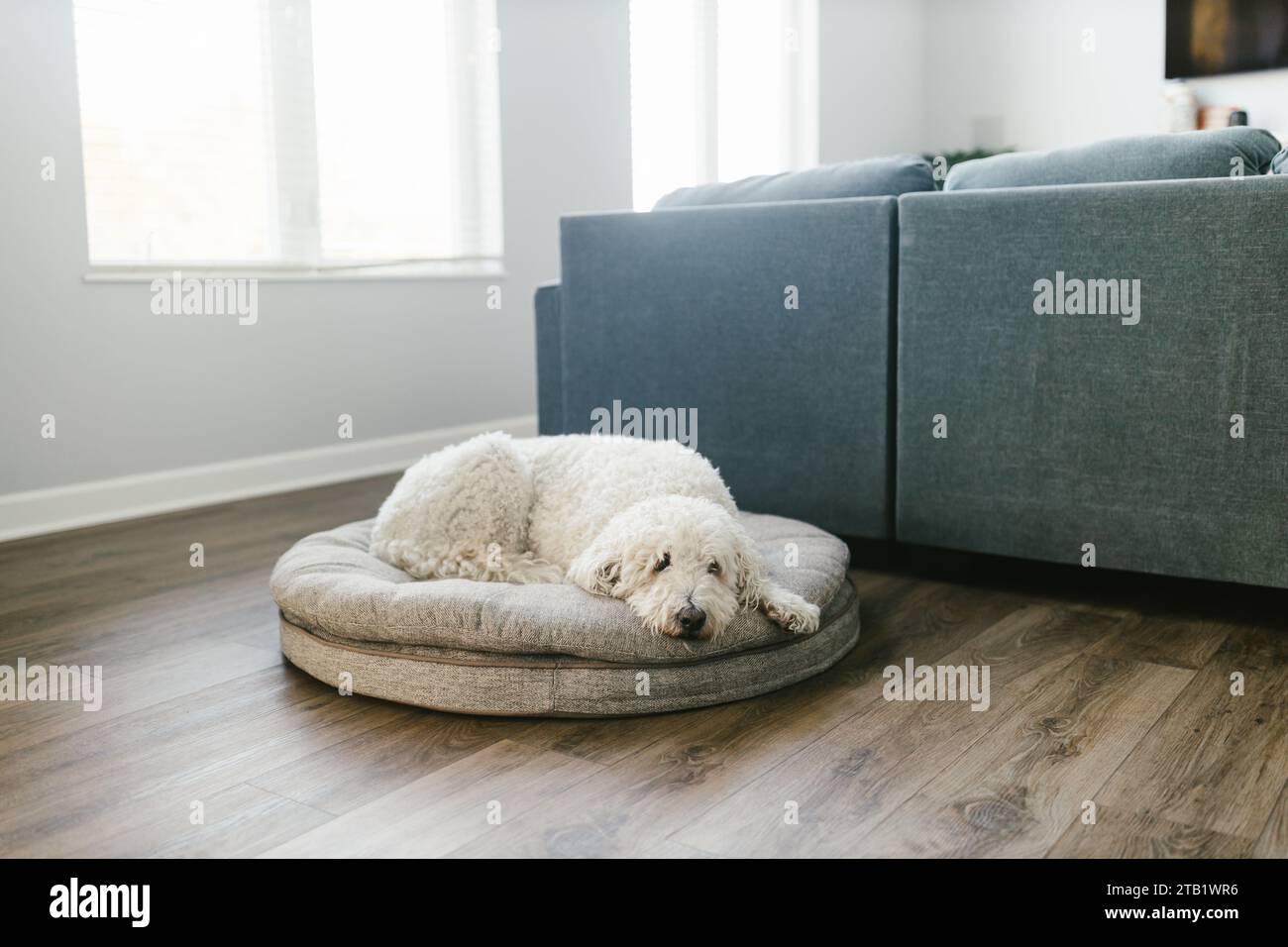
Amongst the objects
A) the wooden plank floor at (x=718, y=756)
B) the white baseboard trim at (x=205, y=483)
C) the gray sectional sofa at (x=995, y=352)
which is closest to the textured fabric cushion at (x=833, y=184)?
the gray sectional sofa at (x=995, y=352)

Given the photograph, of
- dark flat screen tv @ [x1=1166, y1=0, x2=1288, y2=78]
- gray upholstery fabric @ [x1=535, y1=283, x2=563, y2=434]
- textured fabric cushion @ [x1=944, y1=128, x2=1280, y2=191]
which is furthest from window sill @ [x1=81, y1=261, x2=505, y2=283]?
dark flat screen tv @ [x1=1166, y1=0, x2=1288, y2=78]

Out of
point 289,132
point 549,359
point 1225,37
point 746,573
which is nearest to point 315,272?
point 289,132

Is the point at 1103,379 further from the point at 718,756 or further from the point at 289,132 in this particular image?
the point at 289,132

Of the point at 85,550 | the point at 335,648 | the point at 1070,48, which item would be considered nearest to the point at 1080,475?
the point at 335,648

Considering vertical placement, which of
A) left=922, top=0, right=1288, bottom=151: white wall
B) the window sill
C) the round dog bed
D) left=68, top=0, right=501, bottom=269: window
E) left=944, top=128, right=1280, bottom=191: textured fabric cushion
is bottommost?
the round dog bed

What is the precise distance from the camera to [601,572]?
2.01 m

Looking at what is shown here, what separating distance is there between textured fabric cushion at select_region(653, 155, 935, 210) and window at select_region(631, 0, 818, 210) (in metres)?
2.65

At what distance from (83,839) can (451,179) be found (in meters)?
3.68

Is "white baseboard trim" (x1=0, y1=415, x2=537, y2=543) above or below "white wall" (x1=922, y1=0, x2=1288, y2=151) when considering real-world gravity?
below

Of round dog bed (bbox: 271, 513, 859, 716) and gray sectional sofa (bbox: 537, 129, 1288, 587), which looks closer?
round dog bed (bbox: 271, 513, 859, 716)

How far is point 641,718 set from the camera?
1904 mm

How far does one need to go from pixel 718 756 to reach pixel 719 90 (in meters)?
5.13

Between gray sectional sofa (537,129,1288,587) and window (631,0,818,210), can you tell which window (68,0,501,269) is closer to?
window (631,0,818,210)

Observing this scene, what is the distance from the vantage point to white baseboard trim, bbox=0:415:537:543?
133 inches
